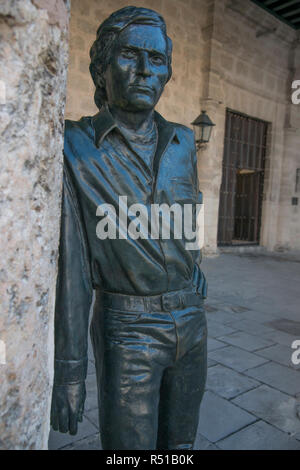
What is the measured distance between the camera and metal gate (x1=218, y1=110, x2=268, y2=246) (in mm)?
10672

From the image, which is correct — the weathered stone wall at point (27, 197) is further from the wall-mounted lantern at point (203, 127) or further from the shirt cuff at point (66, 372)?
the wall-mounted lantern at point (203, 127)

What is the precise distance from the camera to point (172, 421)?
139 cm

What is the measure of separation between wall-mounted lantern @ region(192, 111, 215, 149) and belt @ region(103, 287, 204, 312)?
7818mm

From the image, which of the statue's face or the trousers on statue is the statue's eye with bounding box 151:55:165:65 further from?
the trousers on statue

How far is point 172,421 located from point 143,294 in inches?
20.7

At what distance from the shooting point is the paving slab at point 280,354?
3.42 m

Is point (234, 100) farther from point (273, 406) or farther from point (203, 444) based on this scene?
point (203, 444)

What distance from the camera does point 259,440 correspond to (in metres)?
2.29

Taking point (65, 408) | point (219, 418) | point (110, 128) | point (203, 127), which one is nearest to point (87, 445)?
point (219, 418)

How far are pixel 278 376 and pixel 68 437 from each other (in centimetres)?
184

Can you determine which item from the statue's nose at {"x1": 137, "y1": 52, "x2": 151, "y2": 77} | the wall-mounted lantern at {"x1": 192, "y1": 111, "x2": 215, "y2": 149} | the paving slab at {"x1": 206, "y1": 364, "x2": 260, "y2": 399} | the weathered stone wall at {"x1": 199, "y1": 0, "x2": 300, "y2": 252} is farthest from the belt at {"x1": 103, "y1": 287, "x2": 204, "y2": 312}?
Answer: the weathered stone wall at {"x1": 199, "y1": 0, "x2": 300, "y2": 252}

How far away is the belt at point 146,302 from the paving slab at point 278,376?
2.10 meters
